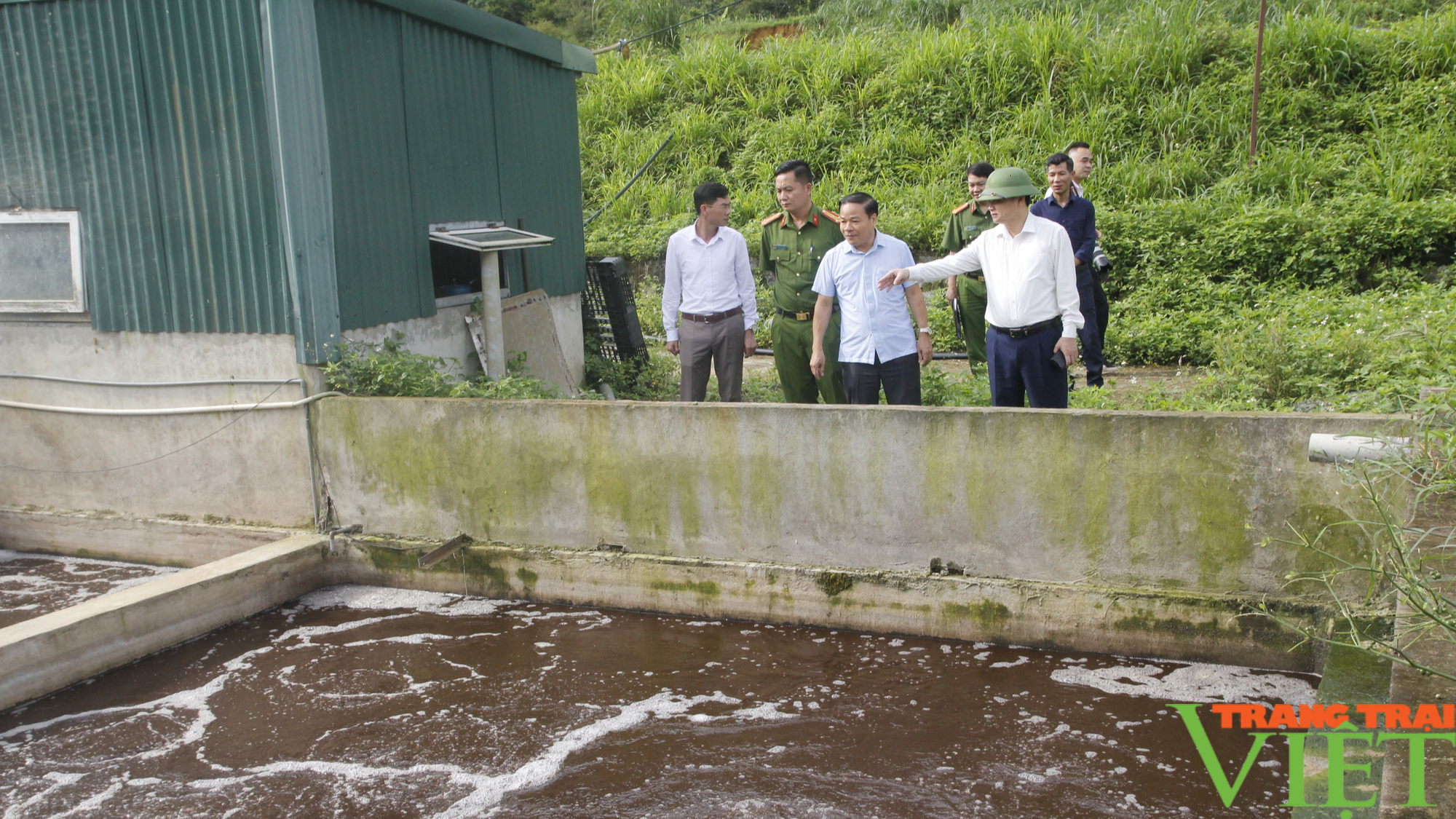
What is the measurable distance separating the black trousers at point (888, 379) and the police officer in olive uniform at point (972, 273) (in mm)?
1855

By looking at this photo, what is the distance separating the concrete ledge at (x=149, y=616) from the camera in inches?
172

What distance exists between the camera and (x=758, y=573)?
4.88 metres

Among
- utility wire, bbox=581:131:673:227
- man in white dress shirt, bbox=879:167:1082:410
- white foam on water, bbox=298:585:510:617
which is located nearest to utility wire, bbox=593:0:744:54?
utility wire, bbox=581:131:673:227

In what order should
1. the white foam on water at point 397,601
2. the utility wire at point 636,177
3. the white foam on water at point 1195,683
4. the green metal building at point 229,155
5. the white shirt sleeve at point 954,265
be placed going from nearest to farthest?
1. the white foam on water at point 1195,683
2. the white shirt sleeve at point 954,265
3. the white foam on water at point 397,601
4. the green metal building at point 229,155
5. the utility wire at point 636,177

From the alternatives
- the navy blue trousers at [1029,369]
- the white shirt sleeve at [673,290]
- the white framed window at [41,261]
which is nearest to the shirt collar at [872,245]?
the navy blue trousers at [1029,369]

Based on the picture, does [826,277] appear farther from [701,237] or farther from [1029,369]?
[1029,369]

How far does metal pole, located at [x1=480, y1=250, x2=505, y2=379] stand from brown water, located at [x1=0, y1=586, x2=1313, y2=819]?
7.75ft

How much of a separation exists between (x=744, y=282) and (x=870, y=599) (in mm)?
2453

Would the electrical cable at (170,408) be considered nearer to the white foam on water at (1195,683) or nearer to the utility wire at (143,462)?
the utility wire at (143,462)

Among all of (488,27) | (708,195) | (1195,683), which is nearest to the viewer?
(1195,683)

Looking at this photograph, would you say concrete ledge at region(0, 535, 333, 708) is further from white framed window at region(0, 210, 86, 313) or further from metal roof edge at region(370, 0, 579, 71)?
metal roof edge at region(370, 0, 579, 71)

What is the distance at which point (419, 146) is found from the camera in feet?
21.2

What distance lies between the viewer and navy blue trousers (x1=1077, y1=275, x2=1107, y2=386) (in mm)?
6672

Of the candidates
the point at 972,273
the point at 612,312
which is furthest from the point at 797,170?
the point at 612,312
